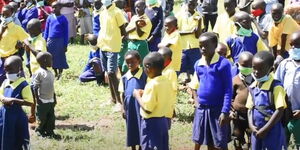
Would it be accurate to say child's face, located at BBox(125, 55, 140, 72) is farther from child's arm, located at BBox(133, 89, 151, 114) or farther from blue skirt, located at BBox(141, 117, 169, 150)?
blue skirt, located at BBox(141, 117, 169, 150)

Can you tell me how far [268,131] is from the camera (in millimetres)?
5156

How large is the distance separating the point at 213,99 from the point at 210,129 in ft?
1.06

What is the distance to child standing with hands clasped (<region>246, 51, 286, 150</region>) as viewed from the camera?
201 inches

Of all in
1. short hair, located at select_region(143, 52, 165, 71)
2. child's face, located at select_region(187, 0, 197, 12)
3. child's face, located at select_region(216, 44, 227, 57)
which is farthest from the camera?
child's face, located at select_region(187, 0, 197, 12)

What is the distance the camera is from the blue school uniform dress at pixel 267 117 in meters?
5.14

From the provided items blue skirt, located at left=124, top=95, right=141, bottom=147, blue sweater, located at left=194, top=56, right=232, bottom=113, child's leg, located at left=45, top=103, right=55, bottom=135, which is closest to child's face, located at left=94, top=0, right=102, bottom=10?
child's leg, located at left=45, top=103, right=55, bottom=135

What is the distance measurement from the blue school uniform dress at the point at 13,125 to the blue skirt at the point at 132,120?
114 cm

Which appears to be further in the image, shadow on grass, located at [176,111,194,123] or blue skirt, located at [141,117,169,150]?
shadow on grass, located at [176,111,194,123]

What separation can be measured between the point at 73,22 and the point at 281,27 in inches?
272

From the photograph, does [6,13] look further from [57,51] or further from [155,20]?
[155,20]

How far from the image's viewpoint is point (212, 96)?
5793mm

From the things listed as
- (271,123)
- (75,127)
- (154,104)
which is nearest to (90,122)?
(75,127)

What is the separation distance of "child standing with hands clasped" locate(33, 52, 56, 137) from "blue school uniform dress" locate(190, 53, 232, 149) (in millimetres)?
2171

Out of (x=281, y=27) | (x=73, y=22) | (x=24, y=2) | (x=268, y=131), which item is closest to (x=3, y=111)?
(x=268, y=131)
